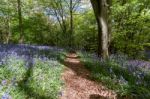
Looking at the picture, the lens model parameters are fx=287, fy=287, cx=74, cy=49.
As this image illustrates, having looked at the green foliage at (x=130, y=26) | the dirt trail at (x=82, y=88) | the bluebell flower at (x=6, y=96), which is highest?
the green foliage at (x=130, y=26)

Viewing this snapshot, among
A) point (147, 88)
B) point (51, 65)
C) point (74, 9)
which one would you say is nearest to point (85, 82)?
point (51, 65)

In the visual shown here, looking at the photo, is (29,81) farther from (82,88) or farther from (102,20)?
(102,20)

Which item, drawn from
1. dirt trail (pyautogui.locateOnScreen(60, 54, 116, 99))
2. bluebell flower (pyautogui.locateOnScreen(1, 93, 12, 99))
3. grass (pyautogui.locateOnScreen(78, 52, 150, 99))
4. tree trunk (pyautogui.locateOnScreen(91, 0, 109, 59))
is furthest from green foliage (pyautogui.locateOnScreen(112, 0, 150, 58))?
bluebell flower (pyautogui.locateOnScreen(1, 93, 12, 99))

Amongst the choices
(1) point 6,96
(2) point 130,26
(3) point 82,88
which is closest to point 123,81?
(3) point 82,88

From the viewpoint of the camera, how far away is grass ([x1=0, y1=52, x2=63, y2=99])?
6547mm

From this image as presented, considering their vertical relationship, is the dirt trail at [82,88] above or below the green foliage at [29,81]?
below

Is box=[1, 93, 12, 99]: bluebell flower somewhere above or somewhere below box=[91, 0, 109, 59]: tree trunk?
below

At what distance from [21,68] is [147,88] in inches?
143

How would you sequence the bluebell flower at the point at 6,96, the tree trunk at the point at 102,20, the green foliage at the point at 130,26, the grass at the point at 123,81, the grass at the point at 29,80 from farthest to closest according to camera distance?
the green foliage at the point at 130,26, the tree trunk at the point at 102,20, the grass at the point at 123,81, the grass at the point at 29,80, the bluebell flower at the point at 6,96

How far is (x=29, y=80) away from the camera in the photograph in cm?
756

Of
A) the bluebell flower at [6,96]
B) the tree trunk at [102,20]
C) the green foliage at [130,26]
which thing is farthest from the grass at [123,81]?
the green foliage at [130,26]

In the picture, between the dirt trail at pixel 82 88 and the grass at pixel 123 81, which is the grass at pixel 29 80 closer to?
the dirt trail at pixel 82 88

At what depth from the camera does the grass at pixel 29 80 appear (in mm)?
6547

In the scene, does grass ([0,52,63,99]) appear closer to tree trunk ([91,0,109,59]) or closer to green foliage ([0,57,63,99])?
green foliage ([0,57,63,99])
